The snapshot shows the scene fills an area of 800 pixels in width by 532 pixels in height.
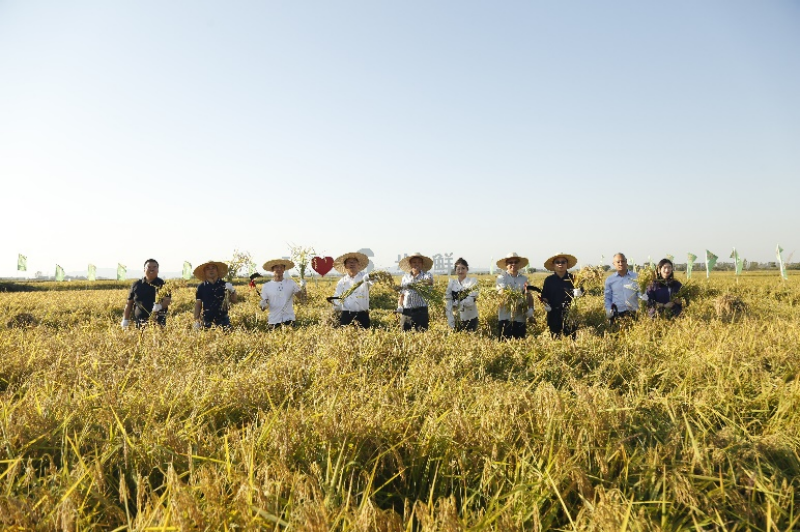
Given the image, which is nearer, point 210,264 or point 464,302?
point 464,302

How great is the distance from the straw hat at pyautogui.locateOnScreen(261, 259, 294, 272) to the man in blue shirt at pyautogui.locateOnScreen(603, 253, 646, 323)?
595 cm

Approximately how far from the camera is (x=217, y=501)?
171 cm

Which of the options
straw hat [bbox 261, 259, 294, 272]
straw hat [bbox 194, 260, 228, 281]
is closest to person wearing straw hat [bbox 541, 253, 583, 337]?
straw hat [bbox 261, 259, 294, 272]

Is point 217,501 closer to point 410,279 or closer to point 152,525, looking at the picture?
point 152,525

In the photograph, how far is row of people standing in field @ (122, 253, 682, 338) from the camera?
734 cm

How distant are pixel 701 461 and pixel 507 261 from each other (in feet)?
18.9

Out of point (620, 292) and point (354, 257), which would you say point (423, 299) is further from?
point (620, 292)

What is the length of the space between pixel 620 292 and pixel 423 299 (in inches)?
146

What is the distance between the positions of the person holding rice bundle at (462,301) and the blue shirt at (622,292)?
2.61 metres

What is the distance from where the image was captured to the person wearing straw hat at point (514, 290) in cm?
723

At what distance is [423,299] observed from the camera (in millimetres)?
7234

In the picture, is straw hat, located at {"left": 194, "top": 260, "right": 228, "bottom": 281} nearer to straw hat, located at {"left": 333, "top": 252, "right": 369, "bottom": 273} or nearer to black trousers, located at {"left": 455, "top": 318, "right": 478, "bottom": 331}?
straw hat, located at {"left": 333, "top": 252, "right": 369, "bottom": 273}

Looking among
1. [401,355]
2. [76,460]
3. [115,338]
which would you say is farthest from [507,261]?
[76,460]

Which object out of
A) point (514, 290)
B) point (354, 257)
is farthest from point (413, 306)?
point (514, 290)
